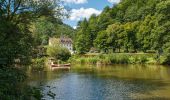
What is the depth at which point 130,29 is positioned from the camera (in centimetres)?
10275

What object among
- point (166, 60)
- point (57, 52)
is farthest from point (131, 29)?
point (166, 60)

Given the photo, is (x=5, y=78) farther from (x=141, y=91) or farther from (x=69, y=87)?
(x=69, y=87)

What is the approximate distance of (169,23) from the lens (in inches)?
2894

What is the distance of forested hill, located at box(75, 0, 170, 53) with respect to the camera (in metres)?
75.9

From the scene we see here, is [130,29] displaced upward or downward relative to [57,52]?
upward

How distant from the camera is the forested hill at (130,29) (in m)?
75.9

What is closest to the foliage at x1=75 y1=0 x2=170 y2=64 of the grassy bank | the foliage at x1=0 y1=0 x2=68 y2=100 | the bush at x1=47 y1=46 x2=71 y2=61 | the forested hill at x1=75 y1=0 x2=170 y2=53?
the forested hill at x1=75 y1=0 x2=170 y2=53

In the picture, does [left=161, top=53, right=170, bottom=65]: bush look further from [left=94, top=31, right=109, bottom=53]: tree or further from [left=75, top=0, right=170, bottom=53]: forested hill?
[left=94, top=31, right=109, bottom=53]: tree

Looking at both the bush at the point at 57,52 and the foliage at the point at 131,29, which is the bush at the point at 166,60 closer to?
the foliage at the point at 131,29

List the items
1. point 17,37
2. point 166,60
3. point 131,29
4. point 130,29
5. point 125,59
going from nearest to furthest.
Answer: point 17,37
point 166,60
point 125,59
point 130,29
point 131,29

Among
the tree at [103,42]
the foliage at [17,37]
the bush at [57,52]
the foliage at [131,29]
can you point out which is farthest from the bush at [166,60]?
the foliage at [17,37]

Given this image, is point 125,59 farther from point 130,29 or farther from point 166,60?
point 130,29

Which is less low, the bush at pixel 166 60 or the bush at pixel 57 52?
the bush at pixel 57 52

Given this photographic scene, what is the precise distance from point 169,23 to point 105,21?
5711cm
